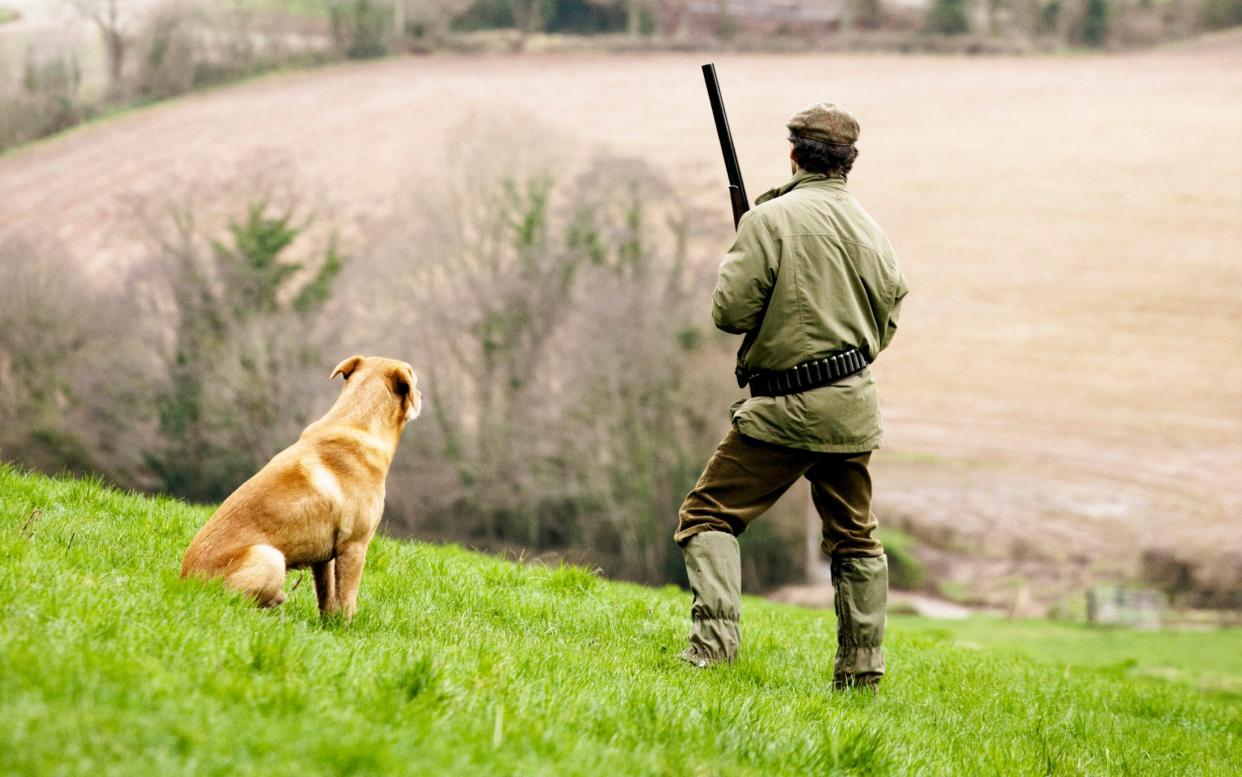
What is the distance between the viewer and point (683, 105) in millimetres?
59688

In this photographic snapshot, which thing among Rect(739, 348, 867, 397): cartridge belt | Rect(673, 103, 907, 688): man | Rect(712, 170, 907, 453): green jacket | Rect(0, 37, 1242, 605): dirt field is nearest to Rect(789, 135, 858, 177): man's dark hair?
Rect(673, 103, 907, 688): man

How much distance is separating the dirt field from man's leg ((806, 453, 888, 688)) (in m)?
43.7

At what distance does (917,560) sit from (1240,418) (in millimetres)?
15630

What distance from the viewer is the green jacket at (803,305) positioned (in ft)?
20.0

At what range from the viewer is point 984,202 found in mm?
57562

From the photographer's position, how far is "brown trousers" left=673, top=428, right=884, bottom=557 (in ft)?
20.5

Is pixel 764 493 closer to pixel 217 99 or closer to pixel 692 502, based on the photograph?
pixel 692 502

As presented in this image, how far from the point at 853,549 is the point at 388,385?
2726 millimetres

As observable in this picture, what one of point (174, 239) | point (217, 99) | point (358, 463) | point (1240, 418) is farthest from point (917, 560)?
point (358, 463)

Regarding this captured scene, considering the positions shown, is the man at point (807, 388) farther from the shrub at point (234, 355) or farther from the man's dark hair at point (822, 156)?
the shrub at point (234, 355)

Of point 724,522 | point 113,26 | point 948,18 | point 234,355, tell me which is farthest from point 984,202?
point 724,522

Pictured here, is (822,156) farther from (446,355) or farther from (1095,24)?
(1095,24)

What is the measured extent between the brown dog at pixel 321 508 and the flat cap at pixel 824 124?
2578 mm

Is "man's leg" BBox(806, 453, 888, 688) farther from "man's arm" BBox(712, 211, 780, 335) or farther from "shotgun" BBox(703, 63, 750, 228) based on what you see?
"shotgun" BBox(703, 63, 750, 228)
